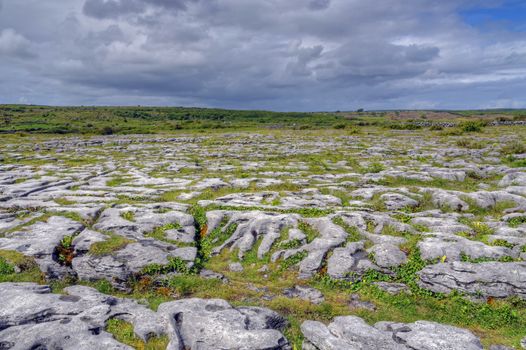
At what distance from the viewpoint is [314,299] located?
1619cm

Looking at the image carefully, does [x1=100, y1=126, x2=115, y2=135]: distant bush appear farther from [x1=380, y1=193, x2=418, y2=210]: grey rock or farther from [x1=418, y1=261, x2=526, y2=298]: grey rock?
[x1=418, y1=261, x2=526, y2=298]: grey rock

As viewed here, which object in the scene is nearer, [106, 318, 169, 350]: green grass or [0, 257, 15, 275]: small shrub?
[106, 318, 169, 350]: green grass

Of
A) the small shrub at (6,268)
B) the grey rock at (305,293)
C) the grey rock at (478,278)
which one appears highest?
the grey rock at (478,278)

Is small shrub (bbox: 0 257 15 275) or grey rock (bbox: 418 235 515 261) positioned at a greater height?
grey rock (bbox: 418 235 515 261)

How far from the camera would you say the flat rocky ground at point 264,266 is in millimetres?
12680

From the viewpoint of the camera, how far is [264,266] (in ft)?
63.6

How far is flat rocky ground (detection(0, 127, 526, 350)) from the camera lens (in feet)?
41.6

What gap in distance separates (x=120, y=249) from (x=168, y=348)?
917 centimetres

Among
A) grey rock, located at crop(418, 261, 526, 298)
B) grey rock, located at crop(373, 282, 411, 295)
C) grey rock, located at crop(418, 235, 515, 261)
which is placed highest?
grey rock, located at crop(418, 235, 515, 261)

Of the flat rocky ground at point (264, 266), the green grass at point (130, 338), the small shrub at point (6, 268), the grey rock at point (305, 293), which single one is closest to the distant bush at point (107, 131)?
the flat rocky ground at point (264, 266)

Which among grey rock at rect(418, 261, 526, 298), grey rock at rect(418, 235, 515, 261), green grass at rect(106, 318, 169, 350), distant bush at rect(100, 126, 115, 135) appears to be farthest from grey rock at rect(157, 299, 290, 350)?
distant bush at rect(100, 126, 115, 135)

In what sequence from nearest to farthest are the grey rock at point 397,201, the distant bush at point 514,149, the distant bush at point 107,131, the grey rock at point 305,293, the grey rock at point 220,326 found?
the grey rock at point 220,326 → the grey rock at point 305,293 → the grey rock at point 397,201 → the distant bush at point 514,149 → the distant bush at point 107,131

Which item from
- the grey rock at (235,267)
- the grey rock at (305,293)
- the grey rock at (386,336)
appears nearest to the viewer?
the grey rock at (386,336)

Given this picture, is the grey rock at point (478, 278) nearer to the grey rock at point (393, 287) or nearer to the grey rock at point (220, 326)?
the grey rock at point (393, 287)
